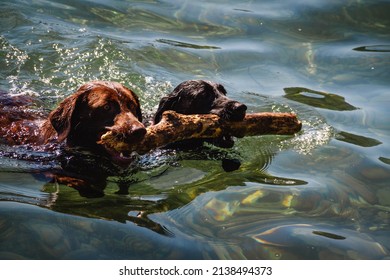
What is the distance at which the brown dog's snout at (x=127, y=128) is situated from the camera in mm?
5734

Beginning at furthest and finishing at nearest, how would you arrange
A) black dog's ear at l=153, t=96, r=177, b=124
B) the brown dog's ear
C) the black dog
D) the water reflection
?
the water reflection, black dog's ear at l=153, t=96, r=177, b=124, the black dog, the brown dog's ear

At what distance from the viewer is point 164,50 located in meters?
10.6

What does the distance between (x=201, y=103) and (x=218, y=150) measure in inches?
22.7

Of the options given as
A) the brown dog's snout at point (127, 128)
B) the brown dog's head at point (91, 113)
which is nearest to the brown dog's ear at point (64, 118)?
the brown dog's head at point (91, 113)

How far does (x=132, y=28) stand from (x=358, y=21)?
438cm

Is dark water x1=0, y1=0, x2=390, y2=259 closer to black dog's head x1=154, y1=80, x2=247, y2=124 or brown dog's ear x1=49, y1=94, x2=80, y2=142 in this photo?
brown dog's ear x1=49, y1=94, x2=80, y2=142

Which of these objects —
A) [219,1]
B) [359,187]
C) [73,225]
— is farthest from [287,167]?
[219,1]

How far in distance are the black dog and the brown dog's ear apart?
1.15 metres

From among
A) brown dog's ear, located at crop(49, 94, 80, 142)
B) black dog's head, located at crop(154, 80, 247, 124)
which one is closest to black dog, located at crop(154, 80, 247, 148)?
black dog's head, located at crop(154, 80, 247, 124)

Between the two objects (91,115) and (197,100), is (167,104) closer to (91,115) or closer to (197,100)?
(197,100)

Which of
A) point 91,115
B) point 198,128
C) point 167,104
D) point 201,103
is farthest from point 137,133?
point 167,104

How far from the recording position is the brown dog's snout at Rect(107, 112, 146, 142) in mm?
5734

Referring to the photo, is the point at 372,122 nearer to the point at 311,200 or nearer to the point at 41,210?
the point at 311,200

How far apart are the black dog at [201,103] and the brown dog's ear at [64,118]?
3.78 feet
